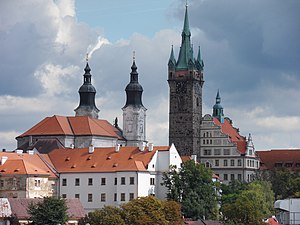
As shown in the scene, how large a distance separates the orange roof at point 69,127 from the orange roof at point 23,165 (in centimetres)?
1185

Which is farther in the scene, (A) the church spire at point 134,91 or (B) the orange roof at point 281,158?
(B) the orange roof at point 281,158

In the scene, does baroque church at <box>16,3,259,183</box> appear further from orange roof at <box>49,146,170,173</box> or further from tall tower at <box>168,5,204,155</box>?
orange roof at <box>49,146,170,173</box>

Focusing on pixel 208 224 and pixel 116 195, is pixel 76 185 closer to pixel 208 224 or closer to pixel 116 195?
pixel 116 195

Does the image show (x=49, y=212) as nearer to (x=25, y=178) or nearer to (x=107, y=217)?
(x=107, y=217)

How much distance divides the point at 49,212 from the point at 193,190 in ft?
90.0

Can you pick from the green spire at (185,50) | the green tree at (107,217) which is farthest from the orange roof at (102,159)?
the green spire at (185,50)

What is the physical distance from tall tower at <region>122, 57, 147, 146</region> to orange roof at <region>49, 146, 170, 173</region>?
22.8 m

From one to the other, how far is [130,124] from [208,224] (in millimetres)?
51566

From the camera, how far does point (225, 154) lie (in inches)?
5714

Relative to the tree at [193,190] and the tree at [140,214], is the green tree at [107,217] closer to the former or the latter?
the tree at [140,214]

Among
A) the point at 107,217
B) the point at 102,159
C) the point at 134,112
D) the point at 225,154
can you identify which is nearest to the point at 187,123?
the point at 225,154

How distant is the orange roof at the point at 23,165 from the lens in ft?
365

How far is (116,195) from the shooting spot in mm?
112000

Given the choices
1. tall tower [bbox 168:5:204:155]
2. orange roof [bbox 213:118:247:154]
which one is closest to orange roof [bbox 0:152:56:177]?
tall tower [bbox 168:5:204:155]
